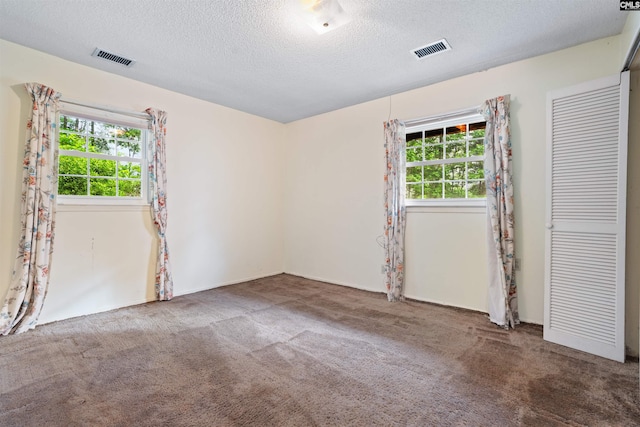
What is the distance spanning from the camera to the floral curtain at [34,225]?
2.70 m

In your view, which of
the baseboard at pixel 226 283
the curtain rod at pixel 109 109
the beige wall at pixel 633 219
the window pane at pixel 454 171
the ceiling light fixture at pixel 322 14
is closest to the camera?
the ceiling light fixture at pixel 322 14

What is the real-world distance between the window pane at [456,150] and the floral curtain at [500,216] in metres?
0.38

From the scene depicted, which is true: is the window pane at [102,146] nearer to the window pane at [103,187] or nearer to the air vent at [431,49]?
the window pane at [103,187]

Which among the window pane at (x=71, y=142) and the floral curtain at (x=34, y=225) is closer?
the floral curtain at (x=34, y=225)

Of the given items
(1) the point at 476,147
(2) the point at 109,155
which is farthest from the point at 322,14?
(2) the point at 109,155

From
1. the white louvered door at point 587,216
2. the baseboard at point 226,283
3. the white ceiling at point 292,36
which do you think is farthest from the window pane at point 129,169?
the white louvered door at point 587,216

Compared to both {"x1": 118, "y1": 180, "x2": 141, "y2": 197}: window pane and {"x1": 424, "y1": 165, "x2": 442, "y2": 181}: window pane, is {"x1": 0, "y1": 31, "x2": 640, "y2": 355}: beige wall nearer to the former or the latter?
{"x1": 118, "y1": 180, "x2": 141, "y2": 197}: window pane

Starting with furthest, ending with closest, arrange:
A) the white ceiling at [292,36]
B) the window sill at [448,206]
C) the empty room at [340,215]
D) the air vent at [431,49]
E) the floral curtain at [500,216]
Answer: the window sill at [448,206] < the floral curtain at [500,216] < the air vent at [431,49] < the white ceiling at [292,36] < the empty room at [340,215]

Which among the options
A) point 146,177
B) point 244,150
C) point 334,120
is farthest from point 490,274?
point 146,177

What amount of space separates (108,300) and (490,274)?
13.7ft

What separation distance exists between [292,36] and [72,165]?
2.70 metres

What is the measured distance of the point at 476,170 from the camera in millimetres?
3373

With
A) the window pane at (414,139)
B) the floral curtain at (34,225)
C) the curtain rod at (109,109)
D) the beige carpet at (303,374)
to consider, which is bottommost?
the beige carpet at (303,374)

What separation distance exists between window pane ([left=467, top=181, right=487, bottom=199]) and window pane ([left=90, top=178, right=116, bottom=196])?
13.6 ft
